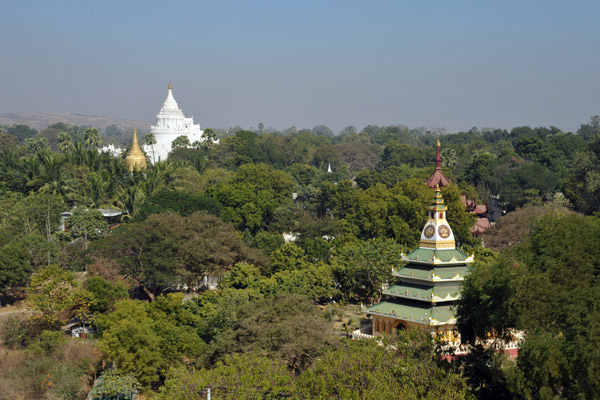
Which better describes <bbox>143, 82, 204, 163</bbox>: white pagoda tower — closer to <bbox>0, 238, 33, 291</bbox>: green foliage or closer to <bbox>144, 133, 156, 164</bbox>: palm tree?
<bbox>144, 133, 156, 164</bbox>: palm tree

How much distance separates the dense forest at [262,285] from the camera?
73.7 ft

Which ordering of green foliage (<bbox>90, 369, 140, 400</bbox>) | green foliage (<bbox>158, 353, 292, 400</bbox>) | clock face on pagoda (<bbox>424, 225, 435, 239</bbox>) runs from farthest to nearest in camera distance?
clock face on pagoda (<bbox>424, 225, 435, 239</bbox>) → green foliage (<bbox>90, 369, 140, 400</bbox>) → green foliage (<bbox>158, 353, 292, 400</bbox>)

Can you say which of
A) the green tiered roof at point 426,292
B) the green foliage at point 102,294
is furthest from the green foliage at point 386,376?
the green foliage at point 102,294

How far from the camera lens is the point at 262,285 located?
37.4 m

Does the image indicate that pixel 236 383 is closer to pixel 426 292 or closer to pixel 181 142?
pixel 426 292

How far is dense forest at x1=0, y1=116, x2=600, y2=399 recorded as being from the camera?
22.5 meters

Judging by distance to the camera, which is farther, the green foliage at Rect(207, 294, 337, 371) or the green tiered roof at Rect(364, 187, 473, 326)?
the green tiered roof at Rect(364, 187, 473, 326)

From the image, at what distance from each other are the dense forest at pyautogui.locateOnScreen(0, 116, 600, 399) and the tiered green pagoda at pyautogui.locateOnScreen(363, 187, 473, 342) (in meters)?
1.64

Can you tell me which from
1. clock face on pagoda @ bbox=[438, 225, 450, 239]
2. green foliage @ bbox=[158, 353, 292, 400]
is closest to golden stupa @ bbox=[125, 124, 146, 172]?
clock face on pagoda @ bbox=[438, 225, 450, 239]

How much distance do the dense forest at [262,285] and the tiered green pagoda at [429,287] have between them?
1643 millimetres

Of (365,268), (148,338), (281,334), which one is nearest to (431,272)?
(281,334)

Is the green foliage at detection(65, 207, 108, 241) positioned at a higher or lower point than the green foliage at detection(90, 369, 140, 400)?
higher

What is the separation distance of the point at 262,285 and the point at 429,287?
8.83m

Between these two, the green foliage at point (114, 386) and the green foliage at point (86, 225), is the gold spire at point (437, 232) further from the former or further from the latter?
the green foliage at point (86, 225)
